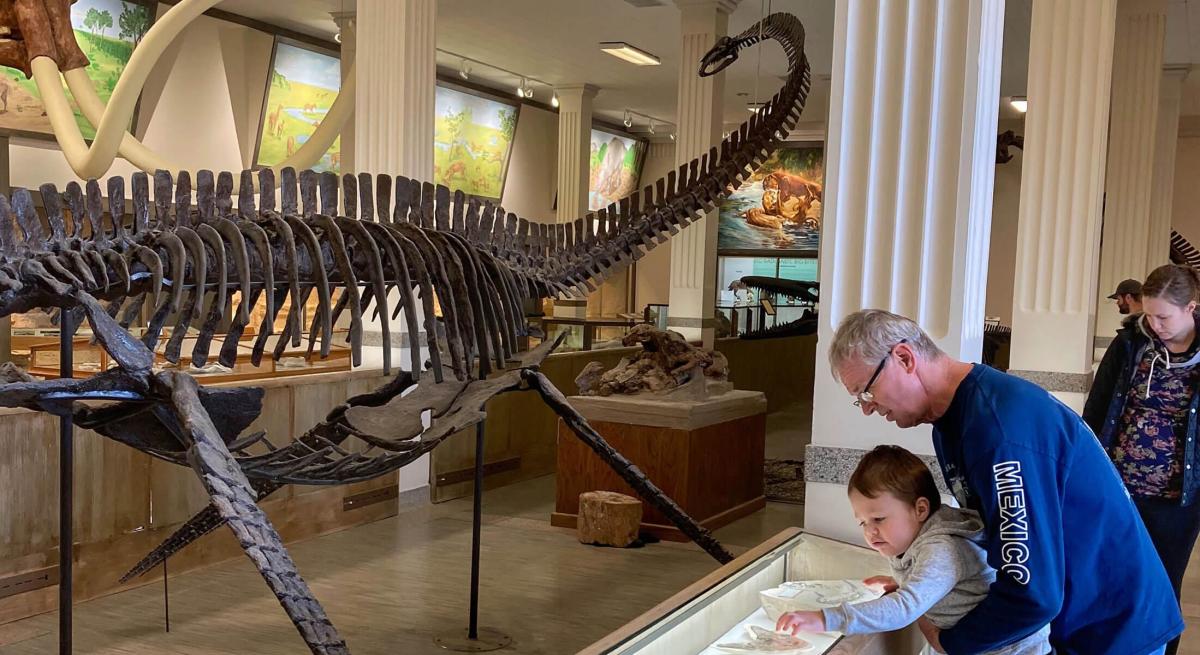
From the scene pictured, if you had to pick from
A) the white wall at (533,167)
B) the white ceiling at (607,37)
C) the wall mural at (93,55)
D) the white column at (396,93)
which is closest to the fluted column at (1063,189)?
the white column at (396,93)

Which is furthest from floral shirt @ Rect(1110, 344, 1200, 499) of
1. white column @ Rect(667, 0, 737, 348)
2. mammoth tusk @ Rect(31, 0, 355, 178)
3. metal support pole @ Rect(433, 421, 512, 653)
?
white column @ Rect(667, 0, 737, 348)

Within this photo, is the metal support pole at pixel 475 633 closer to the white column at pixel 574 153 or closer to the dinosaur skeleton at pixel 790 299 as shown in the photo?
the dinosaur skeleton at pixel 790 299

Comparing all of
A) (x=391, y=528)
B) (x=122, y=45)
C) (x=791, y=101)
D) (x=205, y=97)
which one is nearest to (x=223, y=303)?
(x=391, y=528)

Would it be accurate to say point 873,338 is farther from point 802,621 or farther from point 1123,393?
point 1123,393

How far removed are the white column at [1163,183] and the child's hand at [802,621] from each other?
10.9m

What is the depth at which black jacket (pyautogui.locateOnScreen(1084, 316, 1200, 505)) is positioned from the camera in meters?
3.62

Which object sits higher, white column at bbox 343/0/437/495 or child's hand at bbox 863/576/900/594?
white column at bbox 343/0/437/495

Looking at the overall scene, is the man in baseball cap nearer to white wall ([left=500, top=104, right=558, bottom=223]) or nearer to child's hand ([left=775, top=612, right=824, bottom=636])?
child's hand ([left=775, top=612, right=824, bottom=636])

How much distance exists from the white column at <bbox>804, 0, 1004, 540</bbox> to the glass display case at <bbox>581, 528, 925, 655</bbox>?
649 millimetres

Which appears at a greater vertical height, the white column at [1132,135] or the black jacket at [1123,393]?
the white column at [1132,135]

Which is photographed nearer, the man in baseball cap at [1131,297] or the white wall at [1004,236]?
the man in baseball cap at [1131,297]

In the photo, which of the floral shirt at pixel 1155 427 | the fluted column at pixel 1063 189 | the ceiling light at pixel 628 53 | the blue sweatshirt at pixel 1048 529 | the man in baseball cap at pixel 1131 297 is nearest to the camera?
the blue sweatshirt at pixel 1048 529

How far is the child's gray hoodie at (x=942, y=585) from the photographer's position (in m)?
2.14

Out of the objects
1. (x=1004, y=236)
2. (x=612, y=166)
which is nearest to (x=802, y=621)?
(x=1004, y=236)
